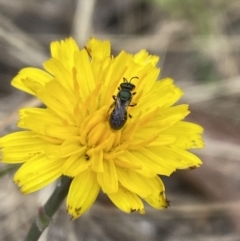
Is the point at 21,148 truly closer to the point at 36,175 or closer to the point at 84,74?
the point at 36,175

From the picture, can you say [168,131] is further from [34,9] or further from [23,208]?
[34,9]

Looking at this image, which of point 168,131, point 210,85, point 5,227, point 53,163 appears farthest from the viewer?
point 210,85

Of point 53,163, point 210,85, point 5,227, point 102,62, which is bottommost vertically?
point 5,227

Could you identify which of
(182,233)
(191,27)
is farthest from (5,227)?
(191,27)

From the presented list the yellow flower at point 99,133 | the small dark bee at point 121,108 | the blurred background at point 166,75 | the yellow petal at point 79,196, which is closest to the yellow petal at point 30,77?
the yellow flower at point 99,133

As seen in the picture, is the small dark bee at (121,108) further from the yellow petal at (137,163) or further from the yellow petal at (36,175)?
the yellow petal at (36,175)

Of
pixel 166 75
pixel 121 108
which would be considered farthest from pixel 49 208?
pixel 166 75
